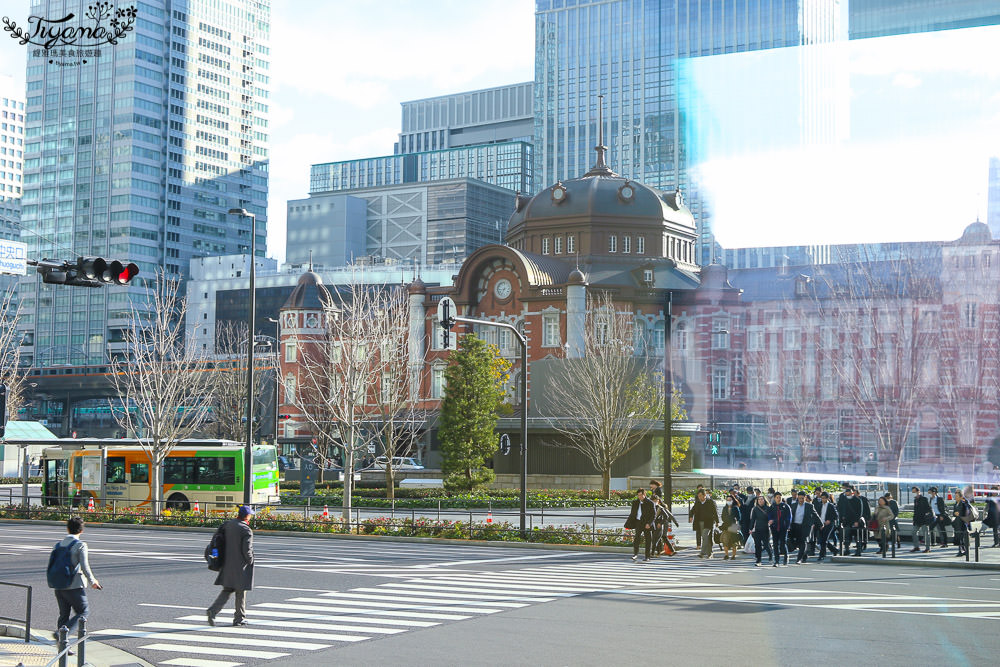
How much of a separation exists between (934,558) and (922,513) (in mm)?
1620

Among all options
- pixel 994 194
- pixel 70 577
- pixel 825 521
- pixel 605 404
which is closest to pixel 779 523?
pixel 825 521

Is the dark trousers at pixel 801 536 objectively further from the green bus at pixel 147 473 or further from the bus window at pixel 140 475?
the bus window at pixel 140 475

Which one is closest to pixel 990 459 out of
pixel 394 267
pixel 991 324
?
pixel 991 324

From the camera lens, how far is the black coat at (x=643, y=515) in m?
25.1

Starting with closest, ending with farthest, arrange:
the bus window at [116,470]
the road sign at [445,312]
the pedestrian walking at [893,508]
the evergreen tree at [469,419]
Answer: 1. the pedestrian walking at [893,508]
2. the road sign at [445,312]
3. the bus window at [116,470]
4. the evergreen tree at [469,419]

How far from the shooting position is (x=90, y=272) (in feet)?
56.4

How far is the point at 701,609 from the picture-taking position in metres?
16.4

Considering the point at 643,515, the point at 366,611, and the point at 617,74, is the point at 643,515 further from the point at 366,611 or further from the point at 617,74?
the point at 617,74

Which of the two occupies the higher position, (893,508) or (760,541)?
(893,508)

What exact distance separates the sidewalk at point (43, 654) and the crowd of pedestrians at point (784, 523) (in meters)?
14.3

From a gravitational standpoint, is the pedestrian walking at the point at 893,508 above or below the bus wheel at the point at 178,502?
above

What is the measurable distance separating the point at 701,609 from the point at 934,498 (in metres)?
16.9

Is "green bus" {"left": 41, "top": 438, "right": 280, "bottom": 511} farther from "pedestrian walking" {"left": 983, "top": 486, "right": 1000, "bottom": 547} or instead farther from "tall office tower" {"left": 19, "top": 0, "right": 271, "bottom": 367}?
"tall office tower" {"left": 19, "top": 0, "right": 271, "bottom": 367}

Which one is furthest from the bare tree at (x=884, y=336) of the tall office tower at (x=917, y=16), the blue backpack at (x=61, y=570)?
the blue backpack at (x=61, y=570)
